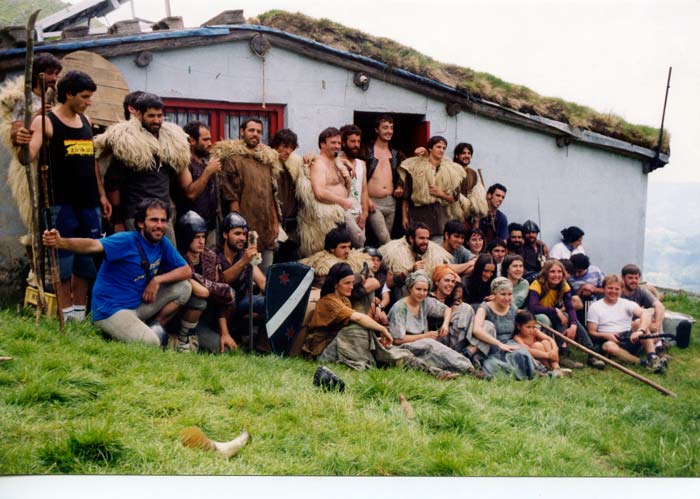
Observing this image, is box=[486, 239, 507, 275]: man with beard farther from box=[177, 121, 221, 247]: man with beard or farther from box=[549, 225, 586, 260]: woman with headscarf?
box=[177, 121, 221, 247]: man with beard

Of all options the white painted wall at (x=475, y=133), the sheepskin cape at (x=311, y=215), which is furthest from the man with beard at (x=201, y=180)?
the sheepskin cape at (x=311, y=215)

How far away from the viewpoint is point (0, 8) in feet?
13.2

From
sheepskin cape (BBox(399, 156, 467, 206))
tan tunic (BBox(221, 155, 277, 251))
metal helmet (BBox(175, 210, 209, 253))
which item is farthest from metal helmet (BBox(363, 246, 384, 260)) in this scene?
metal helmet (BBox(175, 210, 209, 253))

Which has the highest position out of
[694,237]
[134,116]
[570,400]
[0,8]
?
[0,8]

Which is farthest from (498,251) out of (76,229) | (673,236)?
(76,229)

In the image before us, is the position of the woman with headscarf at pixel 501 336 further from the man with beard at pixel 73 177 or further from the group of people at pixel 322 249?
the man with beard at pixel 73 177

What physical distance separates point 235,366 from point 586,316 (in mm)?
2365

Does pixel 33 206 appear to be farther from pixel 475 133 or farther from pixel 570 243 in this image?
pixel 570 243

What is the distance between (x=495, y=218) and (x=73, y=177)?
262 centimetres

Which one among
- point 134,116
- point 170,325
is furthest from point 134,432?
point 134,116

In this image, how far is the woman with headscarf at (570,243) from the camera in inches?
204

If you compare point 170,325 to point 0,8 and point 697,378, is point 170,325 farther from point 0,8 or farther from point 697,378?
point 697,378

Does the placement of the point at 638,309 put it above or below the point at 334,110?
below

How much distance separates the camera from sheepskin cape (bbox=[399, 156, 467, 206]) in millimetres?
Answer: 5441
